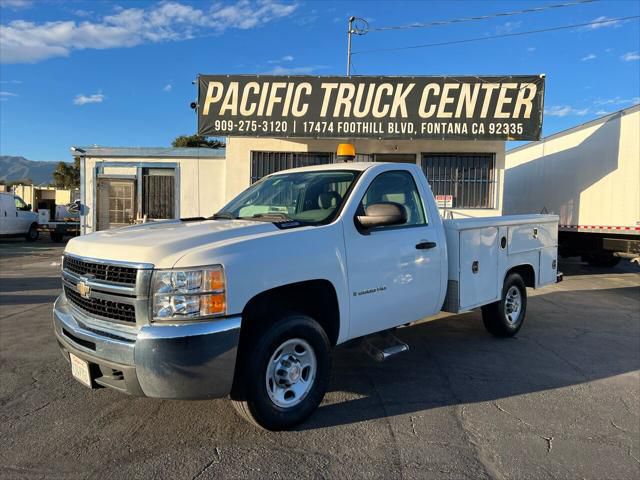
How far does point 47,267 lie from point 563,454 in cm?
1306

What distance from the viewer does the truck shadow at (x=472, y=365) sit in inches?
163

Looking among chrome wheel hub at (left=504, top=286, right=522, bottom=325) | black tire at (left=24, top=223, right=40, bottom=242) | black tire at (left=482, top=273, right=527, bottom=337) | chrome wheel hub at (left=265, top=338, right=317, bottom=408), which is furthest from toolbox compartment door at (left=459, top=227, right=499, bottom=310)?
black tire at (left=24, top=223, right=40, bottom=242)

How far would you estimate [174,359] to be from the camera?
2.88 meters

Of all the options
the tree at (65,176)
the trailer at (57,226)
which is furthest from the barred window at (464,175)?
the tree at (65,176)

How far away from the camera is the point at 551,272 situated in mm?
6852

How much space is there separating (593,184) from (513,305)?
6.63 m

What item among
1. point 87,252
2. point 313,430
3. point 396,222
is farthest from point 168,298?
point 396,222

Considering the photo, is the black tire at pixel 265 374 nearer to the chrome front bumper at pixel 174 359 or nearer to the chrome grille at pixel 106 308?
the chrome front bumper at pixel 174 359

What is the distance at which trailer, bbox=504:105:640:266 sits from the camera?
33.9ft

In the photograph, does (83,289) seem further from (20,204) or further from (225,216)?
(20,204)

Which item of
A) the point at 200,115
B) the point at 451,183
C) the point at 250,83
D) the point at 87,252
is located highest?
the point at 250,83

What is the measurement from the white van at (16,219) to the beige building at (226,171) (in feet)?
32.6

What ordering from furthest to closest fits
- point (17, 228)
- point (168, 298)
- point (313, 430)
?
1. point (17, 228)
2. point (313, 430)
3. point (168, 298)

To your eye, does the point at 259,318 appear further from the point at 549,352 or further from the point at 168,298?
the point at 549,352
